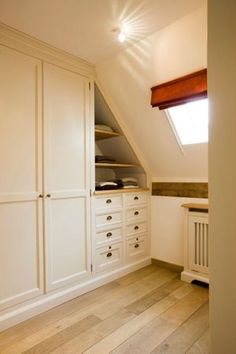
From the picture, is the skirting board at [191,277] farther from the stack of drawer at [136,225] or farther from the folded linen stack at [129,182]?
the folded linen stack at [129,182]

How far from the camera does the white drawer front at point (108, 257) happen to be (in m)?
2.51

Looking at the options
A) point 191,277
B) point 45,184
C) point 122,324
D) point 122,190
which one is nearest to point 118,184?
point 122,190

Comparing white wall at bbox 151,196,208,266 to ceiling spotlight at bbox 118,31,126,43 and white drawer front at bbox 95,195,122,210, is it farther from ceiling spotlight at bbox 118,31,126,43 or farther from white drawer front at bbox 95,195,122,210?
ceiling spotlight at bbox 118,31,126,43

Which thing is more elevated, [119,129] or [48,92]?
[48,92]

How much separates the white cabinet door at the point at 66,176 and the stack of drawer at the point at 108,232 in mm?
150

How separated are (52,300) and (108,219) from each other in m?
0.94

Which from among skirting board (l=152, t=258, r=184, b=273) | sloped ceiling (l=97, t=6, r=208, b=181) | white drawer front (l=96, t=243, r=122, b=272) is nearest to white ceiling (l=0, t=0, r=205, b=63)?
sloped ceiling (l=97, t=6, r=208, b=181)

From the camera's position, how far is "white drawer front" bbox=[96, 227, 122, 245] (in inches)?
99.1

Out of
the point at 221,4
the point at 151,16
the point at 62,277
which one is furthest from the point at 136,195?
the point at 221,4

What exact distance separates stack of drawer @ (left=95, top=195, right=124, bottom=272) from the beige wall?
173 cm

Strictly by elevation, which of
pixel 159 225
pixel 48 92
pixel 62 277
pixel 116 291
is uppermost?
pixel 48 92

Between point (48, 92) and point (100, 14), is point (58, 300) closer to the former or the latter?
point (48, 92)

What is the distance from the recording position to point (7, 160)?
5.99 feet

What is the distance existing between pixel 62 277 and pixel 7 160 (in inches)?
45.8
